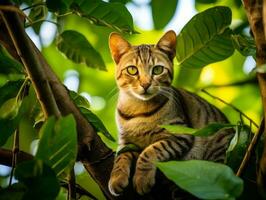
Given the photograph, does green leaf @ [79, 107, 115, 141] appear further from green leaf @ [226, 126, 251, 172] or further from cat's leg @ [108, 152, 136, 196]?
green leaf @ [226, 126, 251, 172]

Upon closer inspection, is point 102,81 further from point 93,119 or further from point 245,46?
point 245,46

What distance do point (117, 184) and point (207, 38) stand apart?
77cm

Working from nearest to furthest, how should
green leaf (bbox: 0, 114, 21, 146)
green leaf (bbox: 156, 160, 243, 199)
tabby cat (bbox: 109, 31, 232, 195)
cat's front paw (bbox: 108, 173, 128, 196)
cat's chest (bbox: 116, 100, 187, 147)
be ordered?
green leaf (bbox: 156, 160, 243, 199) → green leaf (bbox: 0, 114, 21, 146) → cat's front paw (bbox: 108, 173, 128, 196) → tabby cat (bbox: 109, 31, 232, 195) → cat's chest (bbox: 116, 100, 187, 147)

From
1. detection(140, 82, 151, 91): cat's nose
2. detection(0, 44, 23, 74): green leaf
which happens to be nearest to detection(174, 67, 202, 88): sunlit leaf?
detection(140, 82, 151, 91): cat's nose

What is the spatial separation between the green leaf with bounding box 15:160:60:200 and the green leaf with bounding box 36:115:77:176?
46 millimetres

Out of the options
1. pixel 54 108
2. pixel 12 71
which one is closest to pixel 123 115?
pixel 12 71

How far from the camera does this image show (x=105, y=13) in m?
2.28

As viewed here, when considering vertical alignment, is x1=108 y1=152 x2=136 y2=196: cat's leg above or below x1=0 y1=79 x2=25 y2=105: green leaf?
below

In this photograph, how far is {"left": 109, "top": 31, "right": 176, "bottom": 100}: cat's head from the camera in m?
3.37

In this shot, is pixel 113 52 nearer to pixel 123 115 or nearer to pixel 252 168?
pixel 123 115

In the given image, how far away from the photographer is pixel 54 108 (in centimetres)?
180

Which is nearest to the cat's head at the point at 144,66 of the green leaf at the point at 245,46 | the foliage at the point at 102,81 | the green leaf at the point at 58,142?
the foliage at the point at 102,81

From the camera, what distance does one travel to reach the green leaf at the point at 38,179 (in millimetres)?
1521

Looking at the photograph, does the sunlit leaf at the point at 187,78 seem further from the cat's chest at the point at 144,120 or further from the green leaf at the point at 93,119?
the green leaf at the point at 93,119
